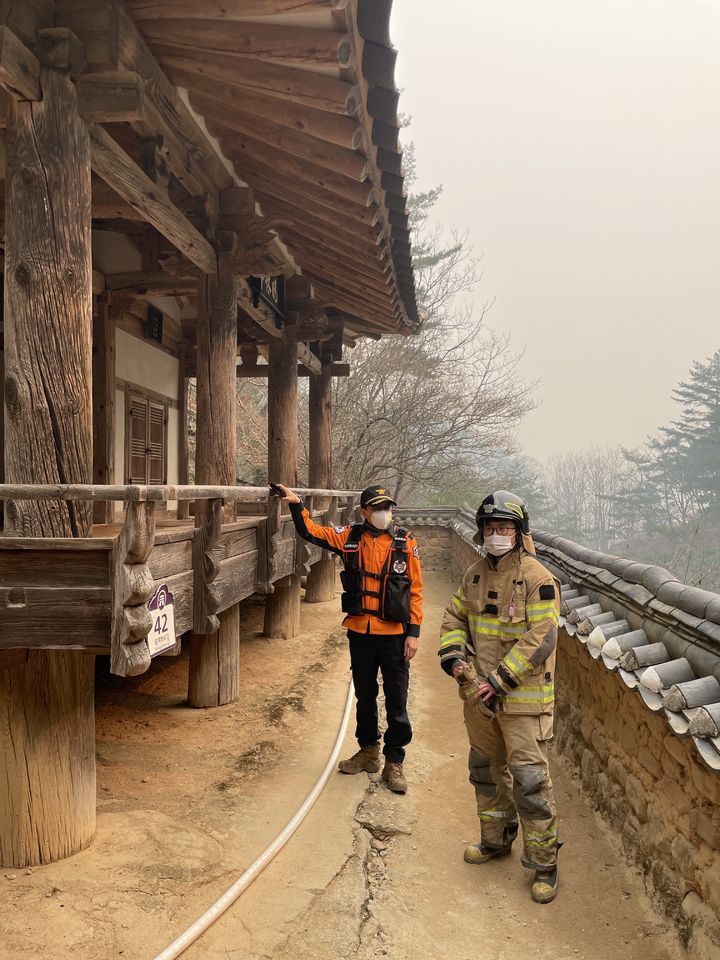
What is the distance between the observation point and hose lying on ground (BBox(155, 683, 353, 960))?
3.04 metres

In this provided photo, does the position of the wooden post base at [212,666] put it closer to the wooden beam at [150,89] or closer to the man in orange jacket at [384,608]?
the man in orange jacket at [384,608]

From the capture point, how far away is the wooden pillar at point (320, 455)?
37.9ft

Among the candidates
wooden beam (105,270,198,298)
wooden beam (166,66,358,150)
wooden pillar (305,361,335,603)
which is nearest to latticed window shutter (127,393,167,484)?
wooden beam (105,270,198,298)

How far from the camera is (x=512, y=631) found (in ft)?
11.8

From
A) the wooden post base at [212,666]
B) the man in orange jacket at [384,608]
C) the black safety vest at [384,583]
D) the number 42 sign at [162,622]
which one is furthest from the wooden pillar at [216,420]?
the number 42 sign at [162,622]

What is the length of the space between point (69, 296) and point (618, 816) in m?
4.44

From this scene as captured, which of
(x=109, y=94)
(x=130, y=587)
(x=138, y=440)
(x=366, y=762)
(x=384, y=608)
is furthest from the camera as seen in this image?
(x=138, y=440)

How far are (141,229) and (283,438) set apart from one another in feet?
10.3

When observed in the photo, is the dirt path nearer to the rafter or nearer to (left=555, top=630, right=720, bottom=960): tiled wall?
(left=555, top=630, right=720, bottom=960): tiled wall

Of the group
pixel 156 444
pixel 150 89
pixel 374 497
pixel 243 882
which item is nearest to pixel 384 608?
pixel 374 497

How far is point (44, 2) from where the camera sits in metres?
3.63

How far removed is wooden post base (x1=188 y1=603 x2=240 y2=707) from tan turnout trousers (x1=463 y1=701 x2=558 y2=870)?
307 centimetres

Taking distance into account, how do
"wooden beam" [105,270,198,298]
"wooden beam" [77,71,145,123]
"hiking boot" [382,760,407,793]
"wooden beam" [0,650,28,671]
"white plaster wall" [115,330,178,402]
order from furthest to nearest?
"white plaster wall" [115,330,178,402] → "wooden beam" [105,270,198,298] → "hiking boot" [382,760,407,793] → "wooden beam" [77,71,145,123] → "wooden beam" [0,650,28,671]

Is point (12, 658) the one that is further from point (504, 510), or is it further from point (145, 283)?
point (145, 283)
